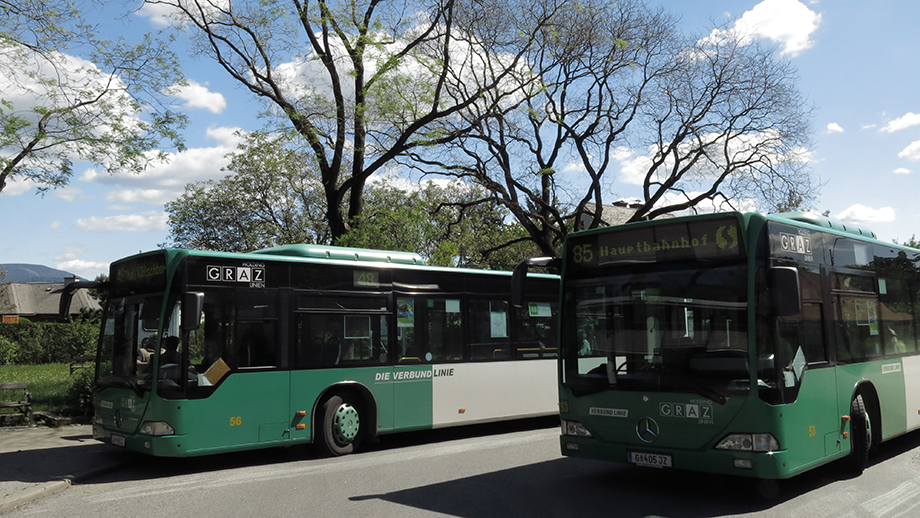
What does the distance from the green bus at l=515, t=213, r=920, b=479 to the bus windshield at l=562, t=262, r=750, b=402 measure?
0.01m

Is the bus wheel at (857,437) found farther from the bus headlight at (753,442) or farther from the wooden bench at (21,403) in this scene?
the wooden bench at (21,403)

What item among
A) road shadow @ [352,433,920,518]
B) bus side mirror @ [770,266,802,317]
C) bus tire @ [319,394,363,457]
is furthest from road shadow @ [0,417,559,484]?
bus side mirror @ [770,266,802,317]

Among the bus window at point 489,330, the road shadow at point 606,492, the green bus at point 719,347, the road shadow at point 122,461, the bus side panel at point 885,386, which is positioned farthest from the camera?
the bus window at point 489,330

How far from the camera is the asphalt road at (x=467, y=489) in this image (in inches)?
288

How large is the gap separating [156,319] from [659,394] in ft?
21.2

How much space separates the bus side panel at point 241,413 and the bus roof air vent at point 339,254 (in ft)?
6.13

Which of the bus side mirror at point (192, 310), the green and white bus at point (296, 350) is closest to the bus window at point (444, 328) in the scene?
the green and white bus at point (296, 350)

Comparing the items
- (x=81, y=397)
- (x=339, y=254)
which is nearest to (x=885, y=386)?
(x=339, y=254)

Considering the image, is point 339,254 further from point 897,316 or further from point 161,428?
point 897,316

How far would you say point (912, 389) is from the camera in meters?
10.4

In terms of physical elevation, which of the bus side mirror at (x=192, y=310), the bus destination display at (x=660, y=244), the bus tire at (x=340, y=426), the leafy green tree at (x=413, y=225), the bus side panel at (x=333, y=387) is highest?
the leafy green tree at (x=413, y=225)

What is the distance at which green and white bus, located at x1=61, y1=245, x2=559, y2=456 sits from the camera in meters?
9.88

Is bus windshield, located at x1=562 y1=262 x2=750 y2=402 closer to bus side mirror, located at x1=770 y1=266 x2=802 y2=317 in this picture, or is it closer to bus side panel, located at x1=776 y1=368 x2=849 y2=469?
bus side mirror, located at x1=770 y1=266 x2=802 y2=317

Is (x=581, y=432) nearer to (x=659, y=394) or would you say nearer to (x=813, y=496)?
(x=659, y=394)
